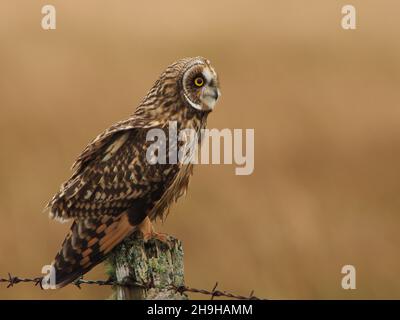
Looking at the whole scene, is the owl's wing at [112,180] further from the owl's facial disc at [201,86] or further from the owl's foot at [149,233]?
the owl's facial disc at [201,86]

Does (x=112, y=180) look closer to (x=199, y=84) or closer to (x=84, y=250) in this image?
(x=84, y=250)

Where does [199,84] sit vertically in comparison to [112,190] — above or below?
above

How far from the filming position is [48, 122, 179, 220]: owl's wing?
198 inches

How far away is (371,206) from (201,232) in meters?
2.12

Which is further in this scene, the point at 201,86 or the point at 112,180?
the point at 201,86

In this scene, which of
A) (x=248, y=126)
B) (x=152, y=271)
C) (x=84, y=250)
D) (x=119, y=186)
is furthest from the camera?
(x=248, y=126)

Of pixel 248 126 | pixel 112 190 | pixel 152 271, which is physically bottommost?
pixel 152 271

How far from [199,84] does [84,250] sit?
1.36m

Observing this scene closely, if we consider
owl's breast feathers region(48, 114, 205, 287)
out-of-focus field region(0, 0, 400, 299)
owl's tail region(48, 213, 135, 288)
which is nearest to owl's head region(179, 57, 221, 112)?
owl's breast feathers region(48, 114, 205, 287)

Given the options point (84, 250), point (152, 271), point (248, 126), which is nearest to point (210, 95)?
point (84, 250)

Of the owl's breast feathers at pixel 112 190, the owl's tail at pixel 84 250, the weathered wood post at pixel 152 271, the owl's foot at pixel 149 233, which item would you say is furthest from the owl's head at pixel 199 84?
the weathered wood post at pixel 152 271

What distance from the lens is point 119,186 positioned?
5.09 metres

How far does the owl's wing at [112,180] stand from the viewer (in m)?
5.04

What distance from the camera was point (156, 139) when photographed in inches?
205
